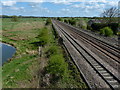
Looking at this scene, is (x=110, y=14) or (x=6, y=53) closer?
(x=6, y=53)

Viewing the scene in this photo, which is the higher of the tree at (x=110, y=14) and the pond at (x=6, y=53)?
the tree at (x=110, y=14)

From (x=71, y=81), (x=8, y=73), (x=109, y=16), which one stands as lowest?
(x=8, y=73)

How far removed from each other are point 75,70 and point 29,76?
5428mm

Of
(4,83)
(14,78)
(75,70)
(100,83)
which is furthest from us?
(14,78)

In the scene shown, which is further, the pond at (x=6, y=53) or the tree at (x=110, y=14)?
the tree at (x=110, y=14)

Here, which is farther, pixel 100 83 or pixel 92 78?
pixel 92 78

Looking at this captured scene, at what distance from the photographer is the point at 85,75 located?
40.0ft

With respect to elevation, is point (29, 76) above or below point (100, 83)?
below

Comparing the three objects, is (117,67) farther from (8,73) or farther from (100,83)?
(8,73)

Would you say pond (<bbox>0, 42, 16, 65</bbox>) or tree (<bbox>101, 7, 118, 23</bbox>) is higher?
tree (<bbox>101, 7, 118, 23</bbox>)

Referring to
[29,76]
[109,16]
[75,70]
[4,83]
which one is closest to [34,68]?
[29,76]

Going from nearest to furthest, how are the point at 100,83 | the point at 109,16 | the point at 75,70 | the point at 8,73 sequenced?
the point at 100,83 → the point at 75,70 → the point at 8,73 → the point at 109,16

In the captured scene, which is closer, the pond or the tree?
the pond

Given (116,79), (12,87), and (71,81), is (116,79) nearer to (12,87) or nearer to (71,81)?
(71,81)
